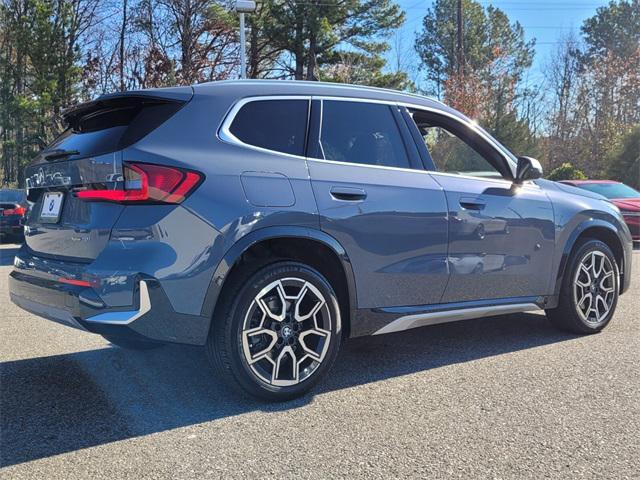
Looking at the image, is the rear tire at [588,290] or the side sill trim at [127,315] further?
the rear tire at [588,290]

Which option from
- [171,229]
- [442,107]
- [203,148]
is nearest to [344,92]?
[442,107]

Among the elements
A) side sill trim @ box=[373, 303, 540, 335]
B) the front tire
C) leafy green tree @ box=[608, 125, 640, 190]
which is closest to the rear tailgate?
the front tire

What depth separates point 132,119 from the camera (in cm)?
330

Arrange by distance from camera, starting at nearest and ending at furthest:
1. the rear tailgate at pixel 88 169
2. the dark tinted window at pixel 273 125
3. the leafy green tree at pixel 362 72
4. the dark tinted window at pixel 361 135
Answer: the rear tailgate at pixel 88 169 < the dark tinted window at pixel 273 125 < the dark tinted window at pixel 361 135 < the leafy green tree at pixel 362 72

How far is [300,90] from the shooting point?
3754 millimetres

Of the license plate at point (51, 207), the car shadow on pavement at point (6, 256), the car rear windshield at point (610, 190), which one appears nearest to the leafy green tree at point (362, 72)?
the car rear windshield at point (610, 190)

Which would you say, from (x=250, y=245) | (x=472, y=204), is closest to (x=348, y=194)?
(x=250, y=245)

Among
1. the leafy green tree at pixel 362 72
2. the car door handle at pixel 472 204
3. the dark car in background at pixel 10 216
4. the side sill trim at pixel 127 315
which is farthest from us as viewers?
the leafy green tree at pixel 362 72

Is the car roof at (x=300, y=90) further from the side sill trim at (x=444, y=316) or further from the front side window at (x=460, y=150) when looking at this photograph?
the side sill trim at (x=444, y=316)

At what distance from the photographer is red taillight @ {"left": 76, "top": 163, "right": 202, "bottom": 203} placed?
3.04 metres

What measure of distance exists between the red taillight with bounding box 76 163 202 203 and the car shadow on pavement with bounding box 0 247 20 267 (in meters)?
7.49

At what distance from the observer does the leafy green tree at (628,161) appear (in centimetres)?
2083

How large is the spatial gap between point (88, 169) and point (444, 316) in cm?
238

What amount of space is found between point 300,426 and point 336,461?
0.44 m
